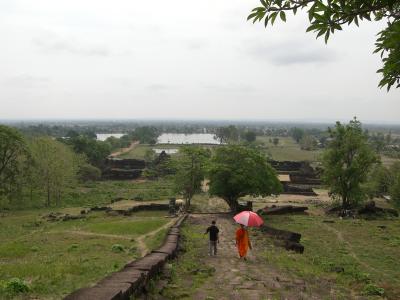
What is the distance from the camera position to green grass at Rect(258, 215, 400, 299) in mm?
12331

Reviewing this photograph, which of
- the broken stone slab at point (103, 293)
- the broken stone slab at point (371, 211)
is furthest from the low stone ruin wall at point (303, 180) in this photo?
the broken stone slab at point (103, 293)

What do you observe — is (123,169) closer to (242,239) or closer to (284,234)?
(284,234)

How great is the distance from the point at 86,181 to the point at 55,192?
1911cm

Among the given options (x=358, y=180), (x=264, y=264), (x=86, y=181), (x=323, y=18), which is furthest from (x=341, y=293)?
(x=86, y=181)

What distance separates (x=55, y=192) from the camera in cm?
4641

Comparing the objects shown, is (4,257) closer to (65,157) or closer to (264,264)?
(264,264)

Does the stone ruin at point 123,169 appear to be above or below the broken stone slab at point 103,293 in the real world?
below

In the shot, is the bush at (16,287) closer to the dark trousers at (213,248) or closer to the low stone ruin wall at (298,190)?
the dark trousers at (213,248)

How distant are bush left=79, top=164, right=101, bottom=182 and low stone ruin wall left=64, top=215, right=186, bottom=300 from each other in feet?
A: 179

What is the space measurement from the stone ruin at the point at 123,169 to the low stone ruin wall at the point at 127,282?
198ft

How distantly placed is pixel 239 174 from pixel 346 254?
1304 cm

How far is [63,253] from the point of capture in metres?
16.4

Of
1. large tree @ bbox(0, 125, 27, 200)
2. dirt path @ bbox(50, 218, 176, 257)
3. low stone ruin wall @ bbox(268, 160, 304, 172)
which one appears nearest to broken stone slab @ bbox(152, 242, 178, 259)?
dirt path @ bbox(50, 218, 176, 257)

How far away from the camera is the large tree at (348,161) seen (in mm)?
35344
